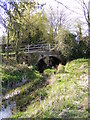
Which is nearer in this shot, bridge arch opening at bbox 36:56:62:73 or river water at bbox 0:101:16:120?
river water at bbox 0:101:16:120

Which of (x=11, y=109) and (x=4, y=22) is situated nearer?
(x=11, y=109)

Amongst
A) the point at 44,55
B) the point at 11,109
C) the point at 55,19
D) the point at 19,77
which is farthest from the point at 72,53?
the point at 11,109

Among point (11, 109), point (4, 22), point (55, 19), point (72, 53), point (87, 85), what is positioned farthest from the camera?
point (55, 19)

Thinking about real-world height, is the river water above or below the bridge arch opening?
below

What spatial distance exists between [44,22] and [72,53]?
4559mm

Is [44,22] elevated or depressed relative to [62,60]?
elevated

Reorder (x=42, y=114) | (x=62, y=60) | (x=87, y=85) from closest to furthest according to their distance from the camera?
(x=42, y=114) → (x=87, y=85) → (x=62, y=60)

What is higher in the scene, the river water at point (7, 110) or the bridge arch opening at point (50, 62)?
the bridge arch opening at point (50, 62)

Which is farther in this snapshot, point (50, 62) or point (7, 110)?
point (50, 62)

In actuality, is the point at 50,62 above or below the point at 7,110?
above

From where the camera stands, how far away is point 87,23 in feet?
35.9

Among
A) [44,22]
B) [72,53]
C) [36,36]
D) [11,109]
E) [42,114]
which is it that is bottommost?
[11,109]

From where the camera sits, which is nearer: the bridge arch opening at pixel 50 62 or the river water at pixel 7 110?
the river water at pixel 7 110

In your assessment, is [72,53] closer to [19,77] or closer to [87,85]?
[19,77]
